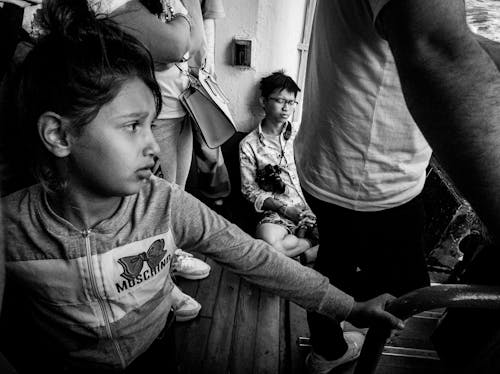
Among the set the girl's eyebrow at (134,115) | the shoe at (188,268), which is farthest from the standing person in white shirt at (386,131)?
the shoe at (188,268)

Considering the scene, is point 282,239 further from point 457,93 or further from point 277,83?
point 457,93

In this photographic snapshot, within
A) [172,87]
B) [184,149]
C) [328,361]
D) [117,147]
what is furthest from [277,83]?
[117,147]

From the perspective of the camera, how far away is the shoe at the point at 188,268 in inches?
93.8

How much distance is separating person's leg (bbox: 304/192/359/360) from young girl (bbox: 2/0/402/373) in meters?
0.24

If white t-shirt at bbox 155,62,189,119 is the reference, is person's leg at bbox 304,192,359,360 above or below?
below

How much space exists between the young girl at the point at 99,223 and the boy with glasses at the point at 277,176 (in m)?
1.65

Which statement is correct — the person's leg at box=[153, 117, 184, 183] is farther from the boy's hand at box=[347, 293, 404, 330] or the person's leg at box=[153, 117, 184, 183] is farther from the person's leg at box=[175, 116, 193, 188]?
the boy's hand at box=[347, 293, 404, 330]

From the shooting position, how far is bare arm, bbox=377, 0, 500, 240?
21.5 inches

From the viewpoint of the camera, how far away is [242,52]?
2840mm

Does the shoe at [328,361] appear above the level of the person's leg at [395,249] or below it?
below

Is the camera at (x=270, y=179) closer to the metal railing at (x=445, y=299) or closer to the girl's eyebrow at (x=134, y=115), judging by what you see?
the girl's eyebrow at (x=134, y=115)

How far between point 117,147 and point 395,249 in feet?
3.24

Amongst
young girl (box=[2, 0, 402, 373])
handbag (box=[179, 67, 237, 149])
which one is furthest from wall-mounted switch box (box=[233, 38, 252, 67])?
young girl (box=[2, 0, 402, 373])

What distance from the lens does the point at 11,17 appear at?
2.87ft
